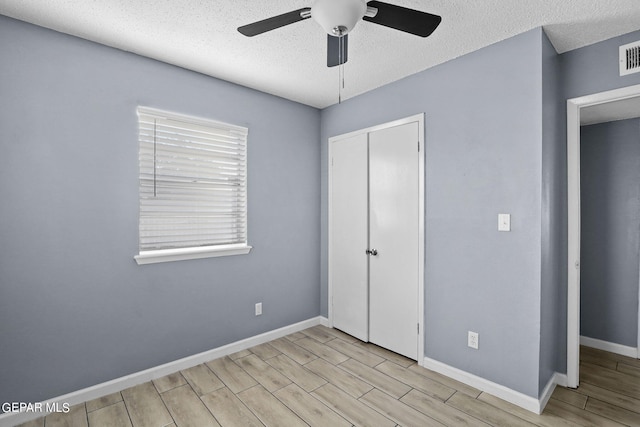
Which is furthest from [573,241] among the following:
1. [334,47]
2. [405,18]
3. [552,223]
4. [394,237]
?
[334,47]

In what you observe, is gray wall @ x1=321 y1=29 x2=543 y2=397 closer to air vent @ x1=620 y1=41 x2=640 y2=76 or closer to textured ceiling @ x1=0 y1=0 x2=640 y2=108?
textured ceiling @ x1=0 y1=0 x2=640 y2=108

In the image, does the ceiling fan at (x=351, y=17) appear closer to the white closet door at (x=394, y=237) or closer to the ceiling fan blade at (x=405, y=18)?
the ceiling fan blade at (x=405, y=18)

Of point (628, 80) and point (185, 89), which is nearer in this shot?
point (628, 80)

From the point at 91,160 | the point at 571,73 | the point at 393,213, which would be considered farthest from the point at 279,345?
the point at 571,73

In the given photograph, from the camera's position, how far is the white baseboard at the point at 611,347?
9.17 ft

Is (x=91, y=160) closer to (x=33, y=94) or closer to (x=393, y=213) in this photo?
(x=33, y=94)

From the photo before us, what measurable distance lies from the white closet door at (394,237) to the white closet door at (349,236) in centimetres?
9

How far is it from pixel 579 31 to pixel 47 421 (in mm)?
4276

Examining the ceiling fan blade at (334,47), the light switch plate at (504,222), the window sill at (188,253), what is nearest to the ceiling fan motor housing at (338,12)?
the ceiling fan blade at (334,47)

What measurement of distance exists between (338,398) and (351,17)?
236cm

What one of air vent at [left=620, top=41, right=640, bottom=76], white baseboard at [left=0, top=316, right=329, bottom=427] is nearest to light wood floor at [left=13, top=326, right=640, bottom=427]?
white baseboard at [left=0, top=316, right=329, bottom=427]

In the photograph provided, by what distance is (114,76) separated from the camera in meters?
2.29

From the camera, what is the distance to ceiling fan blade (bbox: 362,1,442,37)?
54.9 inches

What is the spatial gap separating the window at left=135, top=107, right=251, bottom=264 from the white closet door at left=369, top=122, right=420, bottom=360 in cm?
128
